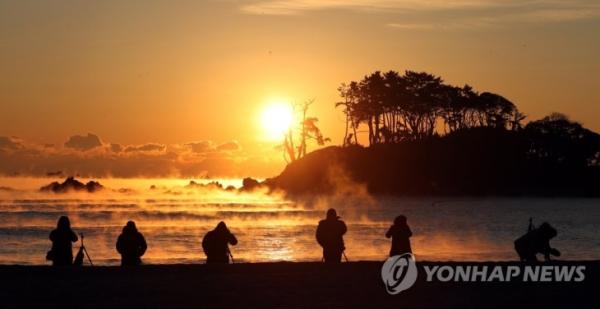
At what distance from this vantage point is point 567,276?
1775 cm

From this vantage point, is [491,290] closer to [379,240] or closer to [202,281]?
[202,281]

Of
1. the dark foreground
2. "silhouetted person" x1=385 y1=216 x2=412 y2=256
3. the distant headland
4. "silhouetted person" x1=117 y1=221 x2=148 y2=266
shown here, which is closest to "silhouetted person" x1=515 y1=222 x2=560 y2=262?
the dark foreground

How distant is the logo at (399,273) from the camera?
629 inches

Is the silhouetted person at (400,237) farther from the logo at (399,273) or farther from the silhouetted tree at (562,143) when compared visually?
the silhouetted tree at (562,143)

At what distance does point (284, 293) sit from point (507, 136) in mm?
111166

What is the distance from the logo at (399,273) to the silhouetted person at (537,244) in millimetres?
2886

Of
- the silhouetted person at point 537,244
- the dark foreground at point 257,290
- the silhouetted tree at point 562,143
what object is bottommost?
the dark foreground at point 257,290

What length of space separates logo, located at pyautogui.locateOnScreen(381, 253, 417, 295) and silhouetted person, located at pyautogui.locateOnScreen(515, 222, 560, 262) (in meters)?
2.89

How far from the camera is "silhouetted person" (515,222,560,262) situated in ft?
67.9

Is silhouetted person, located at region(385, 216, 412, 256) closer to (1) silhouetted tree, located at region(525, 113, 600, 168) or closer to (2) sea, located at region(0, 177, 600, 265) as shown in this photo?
(2) sea, located at region(0, 177, 600, 265)

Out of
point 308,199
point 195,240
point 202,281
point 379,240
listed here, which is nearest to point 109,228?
point 195,240

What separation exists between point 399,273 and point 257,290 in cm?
340

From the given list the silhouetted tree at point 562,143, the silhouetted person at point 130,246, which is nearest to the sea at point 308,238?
the silhouetted person at point 130,246

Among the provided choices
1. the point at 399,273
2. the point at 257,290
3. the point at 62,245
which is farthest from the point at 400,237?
the point at 62,245
